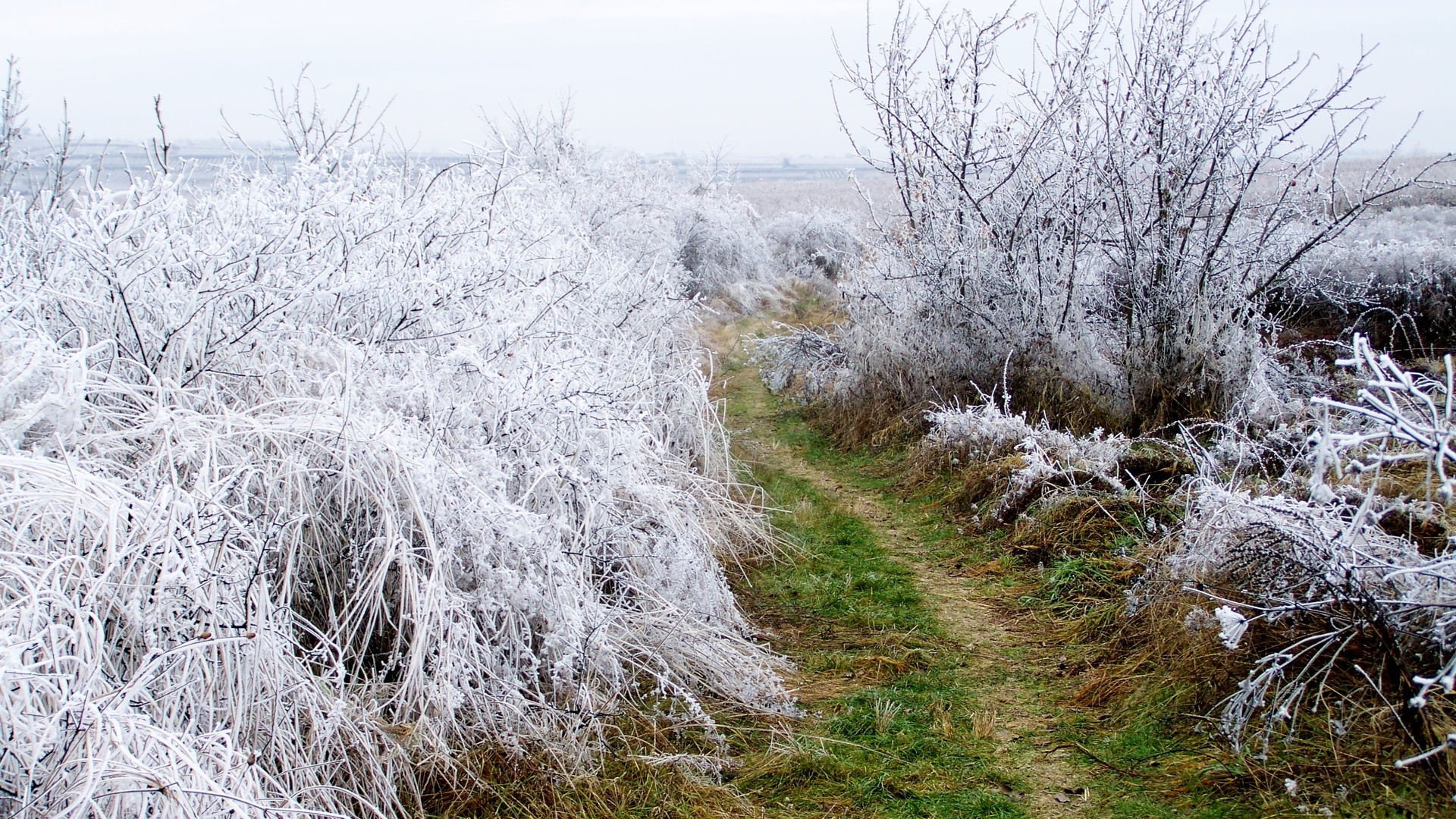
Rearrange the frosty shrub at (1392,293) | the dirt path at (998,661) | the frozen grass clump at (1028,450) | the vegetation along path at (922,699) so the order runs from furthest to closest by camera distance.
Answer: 1. the frosty shrub at (1392,293)
2. the frozen grass clump at (1028,450)
3. the dirt path at (998,661)
4. the vegetation along path at (922,699)

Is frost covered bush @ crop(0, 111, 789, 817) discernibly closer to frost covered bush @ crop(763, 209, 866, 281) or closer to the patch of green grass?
the patch of green grass

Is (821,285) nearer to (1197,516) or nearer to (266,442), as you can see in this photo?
(1197,516)

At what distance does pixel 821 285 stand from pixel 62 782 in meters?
18.9

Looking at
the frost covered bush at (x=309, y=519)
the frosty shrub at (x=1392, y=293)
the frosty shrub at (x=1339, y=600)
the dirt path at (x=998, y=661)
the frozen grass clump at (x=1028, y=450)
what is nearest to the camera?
the frost covered bush at (x=309, y=519)

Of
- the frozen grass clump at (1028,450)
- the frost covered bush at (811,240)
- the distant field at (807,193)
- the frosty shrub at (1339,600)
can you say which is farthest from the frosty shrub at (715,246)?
the frosty shrub at (1339,600)

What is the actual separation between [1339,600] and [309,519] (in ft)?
12.6

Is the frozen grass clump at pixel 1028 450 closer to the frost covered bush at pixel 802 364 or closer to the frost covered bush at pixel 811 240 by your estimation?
the frost covered bush at pixel 802 364

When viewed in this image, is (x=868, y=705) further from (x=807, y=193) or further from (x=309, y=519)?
(x=807, y=193)

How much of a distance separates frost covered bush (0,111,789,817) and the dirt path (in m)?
1.01

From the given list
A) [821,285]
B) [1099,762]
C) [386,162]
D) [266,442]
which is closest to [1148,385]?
[1099,762]

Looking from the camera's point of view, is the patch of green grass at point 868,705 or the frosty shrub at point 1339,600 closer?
the frosty shrub at point 1339,600

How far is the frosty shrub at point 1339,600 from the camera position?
3221 millimetres

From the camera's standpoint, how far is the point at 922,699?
14.6ft

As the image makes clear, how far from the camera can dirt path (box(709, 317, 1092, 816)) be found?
3.77 metres
